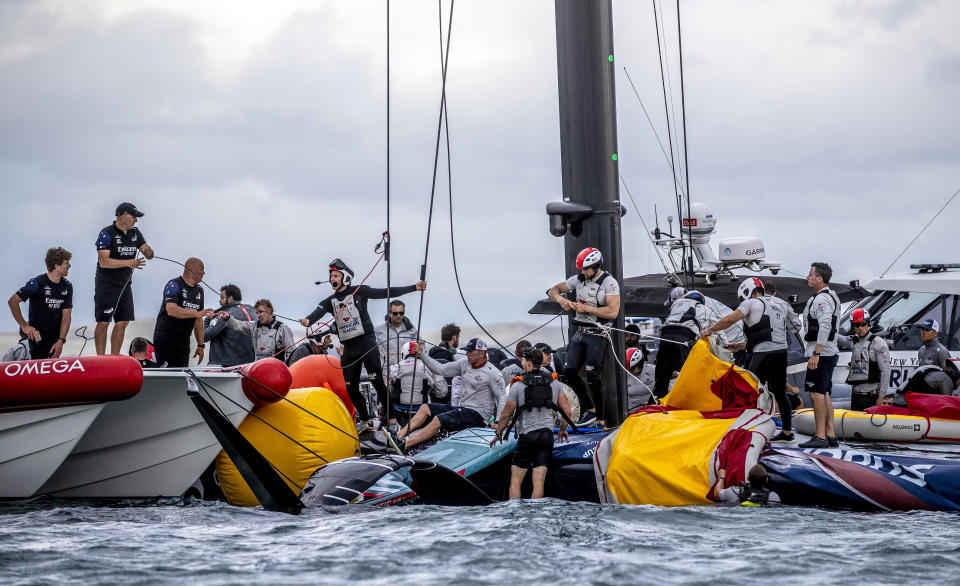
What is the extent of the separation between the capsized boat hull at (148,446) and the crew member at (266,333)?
3011 millimetres

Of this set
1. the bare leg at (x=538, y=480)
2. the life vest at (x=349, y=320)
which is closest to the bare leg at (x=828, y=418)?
the bare leg at (x=538, y=480)

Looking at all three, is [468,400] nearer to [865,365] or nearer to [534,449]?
[534,449]

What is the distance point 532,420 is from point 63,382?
3721 mm

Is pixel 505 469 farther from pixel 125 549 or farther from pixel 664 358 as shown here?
pixel 125 549

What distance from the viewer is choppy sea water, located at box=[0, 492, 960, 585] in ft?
19.2

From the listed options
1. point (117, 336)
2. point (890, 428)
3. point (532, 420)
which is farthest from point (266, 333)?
point (890, 428)

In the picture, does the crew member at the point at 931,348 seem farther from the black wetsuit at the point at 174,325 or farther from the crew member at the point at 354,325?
the black wetsuit at the point at 174,325

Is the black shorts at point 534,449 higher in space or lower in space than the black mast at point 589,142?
lower

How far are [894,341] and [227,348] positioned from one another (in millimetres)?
7505

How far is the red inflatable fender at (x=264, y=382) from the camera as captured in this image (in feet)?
29.0

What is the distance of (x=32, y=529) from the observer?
7223mm

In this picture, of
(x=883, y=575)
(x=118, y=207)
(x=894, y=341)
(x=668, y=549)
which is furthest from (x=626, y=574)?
(x=894, y=341)

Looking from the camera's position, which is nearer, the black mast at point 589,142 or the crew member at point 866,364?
the black mast at point 589,142

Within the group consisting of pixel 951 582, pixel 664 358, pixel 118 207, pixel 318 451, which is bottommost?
pixel 951 582
